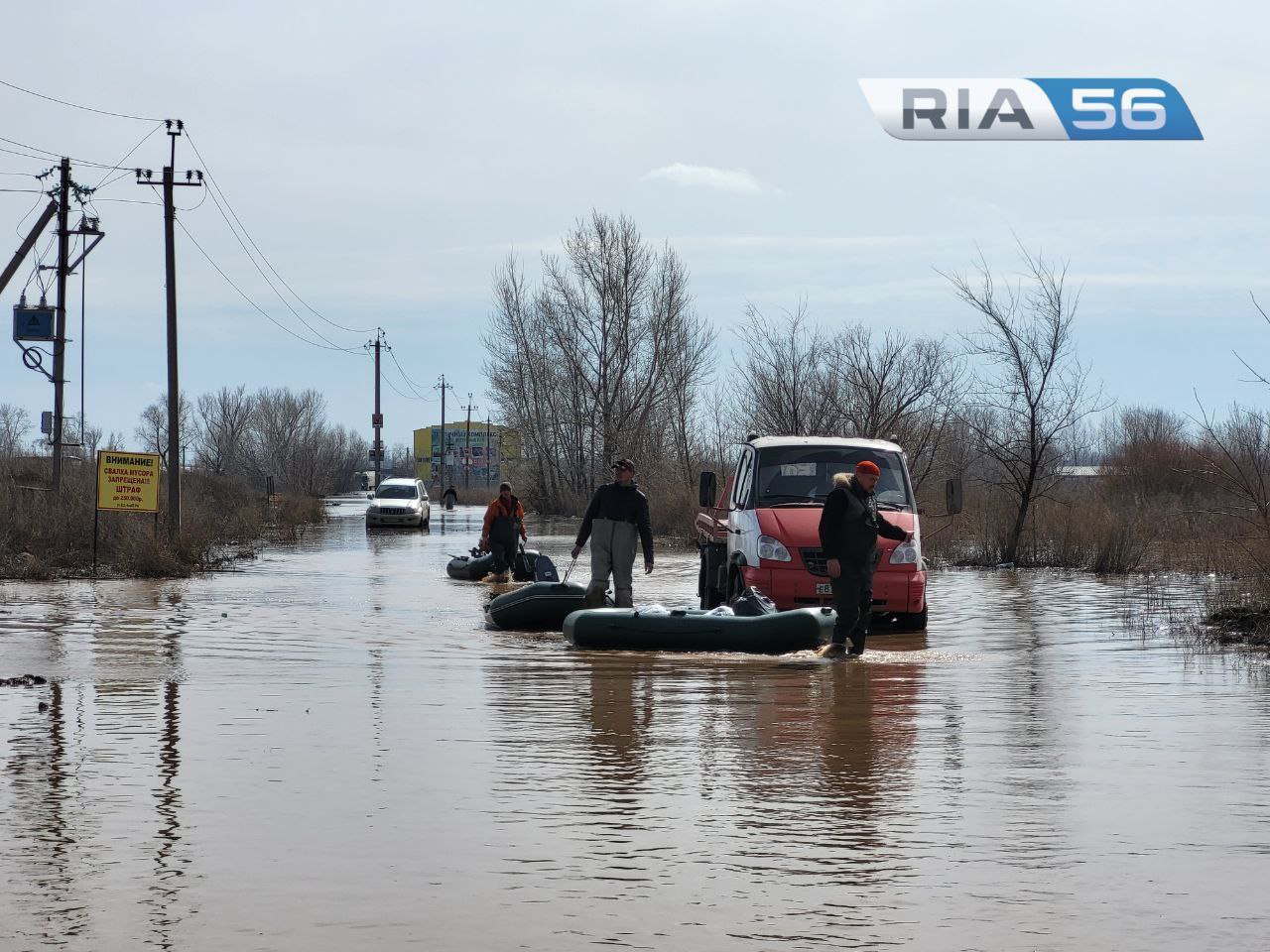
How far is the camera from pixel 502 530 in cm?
2573

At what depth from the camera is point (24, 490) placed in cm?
3080

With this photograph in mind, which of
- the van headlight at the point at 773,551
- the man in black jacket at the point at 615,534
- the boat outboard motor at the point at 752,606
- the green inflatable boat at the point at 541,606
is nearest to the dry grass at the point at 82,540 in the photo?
the green inflatable boat at the point at 541,606

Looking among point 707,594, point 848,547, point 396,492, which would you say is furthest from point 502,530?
point 396,492

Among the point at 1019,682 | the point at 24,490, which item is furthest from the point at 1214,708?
the point at 24,490

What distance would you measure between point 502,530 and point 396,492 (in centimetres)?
2831

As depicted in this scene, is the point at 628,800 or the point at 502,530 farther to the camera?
the point at 502,530

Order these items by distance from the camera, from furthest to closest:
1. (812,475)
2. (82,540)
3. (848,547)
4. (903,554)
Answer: (82,540), (812,475), (903,554), (848,547)

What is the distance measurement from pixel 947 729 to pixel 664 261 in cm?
5866

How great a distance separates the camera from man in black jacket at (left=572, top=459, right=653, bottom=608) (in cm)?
1756

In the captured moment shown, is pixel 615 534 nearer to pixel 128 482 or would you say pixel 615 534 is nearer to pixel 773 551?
pixel 773 551

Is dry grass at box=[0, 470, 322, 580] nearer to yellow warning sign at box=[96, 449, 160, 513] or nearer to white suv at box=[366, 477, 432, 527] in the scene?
yellow warning sign at box=[96, 449, 160, 513]

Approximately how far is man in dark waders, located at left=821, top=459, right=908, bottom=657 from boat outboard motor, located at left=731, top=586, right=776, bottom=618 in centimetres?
94

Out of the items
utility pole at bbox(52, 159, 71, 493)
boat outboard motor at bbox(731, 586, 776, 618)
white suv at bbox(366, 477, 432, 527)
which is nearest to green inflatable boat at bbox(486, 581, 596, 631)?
boat outboard motor at bbox(731, 586, 776, 618)

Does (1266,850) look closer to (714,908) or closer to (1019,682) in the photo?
(714,908)
